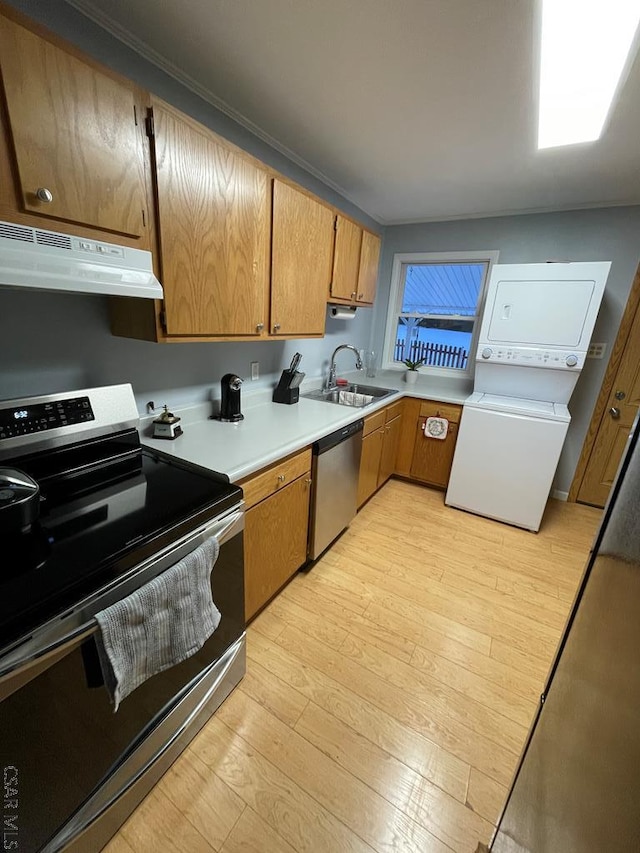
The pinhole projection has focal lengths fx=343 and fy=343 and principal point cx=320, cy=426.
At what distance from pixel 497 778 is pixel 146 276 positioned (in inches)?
79.8

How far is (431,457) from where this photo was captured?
9.72ft

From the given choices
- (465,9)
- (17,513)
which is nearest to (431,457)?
(465,9)

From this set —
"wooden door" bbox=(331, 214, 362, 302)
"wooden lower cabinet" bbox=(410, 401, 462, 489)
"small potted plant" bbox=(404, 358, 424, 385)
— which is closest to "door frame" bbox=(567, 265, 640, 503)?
"wooden lower cabinet" bbox=(410, 401, 462, 489)

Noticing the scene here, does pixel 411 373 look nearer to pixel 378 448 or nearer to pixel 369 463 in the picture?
pixel 378 448

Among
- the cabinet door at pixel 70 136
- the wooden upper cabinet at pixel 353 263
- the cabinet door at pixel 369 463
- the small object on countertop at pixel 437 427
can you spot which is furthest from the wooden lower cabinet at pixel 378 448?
the cabinet door at pixel 70 136

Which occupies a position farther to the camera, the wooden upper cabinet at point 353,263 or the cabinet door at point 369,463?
the cabinet door at point 369,463

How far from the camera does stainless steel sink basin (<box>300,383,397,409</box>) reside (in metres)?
2.60

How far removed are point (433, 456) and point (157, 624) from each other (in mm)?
2523

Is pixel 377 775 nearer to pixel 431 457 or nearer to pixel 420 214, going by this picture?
pixel 431 457

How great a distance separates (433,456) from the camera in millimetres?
2953

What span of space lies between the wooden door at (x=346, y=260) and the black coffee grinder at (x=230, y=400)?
3.05 feet

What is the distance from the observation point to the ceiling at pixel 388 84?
114cm

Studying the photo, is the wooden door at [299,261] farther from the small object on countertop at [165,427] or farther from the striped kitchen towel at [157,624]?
the striped kitchen towel at [157,624]
